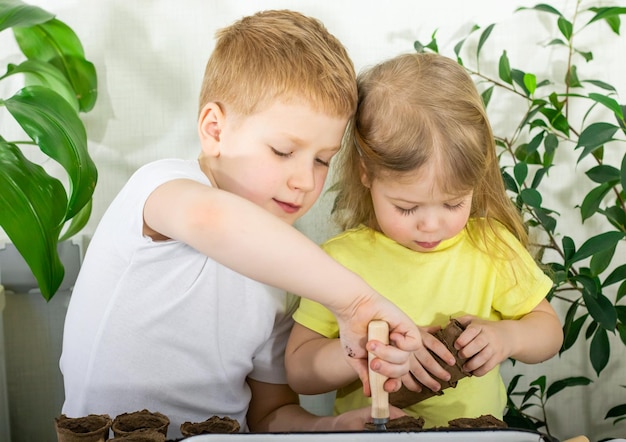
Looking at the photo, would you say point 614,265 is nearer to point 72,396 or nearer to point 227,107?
point 227,107

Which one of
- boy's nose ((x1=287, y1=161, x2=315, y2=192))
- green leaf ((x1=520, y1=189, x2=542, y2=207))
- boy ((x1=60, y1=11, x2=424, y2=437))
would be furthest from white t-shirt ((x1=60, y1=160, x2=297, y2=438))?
green leaf ((x1=520, y1=189, x2=542, y2=207))

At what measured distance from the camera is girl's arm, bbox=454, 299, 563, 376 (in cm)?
102

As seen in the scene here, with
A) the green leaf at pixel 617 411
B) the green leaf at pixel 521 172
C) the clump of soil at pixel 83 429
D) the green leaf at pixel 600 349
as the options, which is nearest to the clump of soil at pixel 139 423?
the clump of soil at pixel 83 429

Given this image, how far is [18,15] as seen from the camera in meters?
1.12

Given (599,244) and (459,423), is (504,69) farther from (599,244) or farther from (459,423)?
(459,423)

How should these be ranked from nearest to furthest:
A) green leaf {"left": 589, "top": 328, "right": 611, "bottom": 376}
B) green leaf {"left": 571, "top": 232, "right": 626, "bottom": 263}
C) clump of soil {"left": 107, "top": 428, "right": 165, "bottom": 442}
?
clump of soil {"left": 107, "top": 428, "right": 165, "bottom": 442}
green leaf {"left": 571, "top": 232, "right": 626, "bottom": 263}
green leaf {"left": 589, "top": 328, "right": 611, "bottom": 376}

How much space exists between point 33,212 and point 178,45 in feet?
1.65

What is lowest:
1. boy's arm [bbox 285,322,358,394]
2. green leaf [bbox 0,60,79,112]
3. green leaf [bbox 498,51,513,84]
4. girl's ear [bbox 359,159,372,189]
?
boy's arm [bbox 285,322,358,394]

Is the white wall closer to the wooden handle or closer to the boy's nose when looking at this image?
the boy's nose

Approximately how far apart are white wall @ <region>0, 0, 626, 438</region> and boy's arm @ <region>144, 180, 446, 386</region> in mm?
555

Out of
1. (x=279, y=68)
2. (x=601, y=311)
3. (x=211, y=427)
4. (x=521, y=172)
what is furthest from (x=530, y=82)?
(x=211, y=427)

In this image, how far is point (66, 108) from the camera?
1089 millimetres

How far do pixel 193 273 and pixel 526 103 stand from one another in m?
0.76

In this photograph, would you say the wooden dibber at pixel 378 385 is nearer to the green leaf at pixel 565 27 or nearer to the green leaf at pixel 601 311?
the green leaf at pixel 601 311
